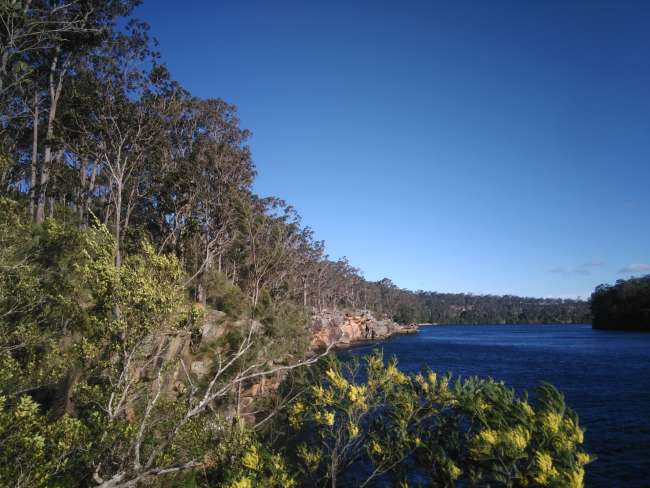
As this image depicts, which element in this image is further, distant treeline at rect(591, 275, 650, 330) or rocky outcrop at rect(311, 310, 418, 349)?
distant treeline at rect(591, 275, 650, 330)

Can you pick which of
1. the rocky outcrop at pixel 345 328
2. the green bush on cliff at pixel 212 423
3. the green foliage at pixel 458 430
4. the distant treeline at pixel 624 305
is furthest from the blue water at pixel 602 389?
the distant treeline at pixel 624 305

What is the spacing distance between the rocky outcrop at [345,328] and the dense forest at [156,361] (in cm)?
3975

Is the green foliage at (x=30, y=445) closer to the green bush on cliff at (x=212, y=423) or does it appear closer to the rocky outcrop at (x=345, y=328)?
the green bush on cliff at (x=212, y=423)

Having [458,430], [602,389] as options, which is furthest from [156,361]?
[602,389]

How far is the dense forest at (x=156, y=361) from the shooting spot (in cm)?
733

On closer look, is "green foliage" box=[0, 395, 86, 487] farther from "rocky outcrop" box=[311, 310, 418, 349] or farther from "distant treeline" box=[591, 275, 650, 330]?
"distant treeline" box=[591, 275, 650, 330]

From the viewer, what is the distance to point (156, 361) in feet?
56.1

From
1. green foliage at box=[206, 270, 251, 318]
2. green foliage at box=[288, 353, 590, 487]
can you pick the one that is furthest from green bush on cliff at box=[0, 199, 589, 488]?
green foliage at box=[206, 270, 251, 318]

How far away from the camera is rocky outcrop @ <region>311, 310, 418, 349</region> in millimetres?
72125

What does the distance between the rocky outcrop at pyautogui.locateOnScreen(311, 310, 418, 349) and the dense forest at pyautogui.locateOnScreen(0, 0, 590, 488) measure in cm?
3975

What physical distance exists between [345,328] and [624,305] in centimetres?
9825

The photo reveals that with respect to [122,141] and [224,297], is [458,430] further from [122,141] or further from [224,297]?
[224,297]

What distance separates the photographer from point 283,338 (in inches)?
1163

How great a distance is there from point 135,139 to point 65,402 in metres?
14.4
